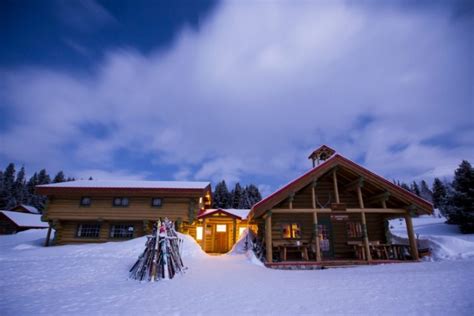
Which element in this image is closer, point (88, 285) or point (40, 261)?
point (88, 285)

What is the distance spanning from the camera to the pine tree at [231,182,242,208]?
54444 millimetres

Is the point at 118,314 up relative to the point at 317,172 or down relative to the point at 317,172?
down

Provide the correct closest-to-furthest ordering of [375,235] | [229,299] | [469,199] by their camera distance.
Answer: [229,299] → [375,235] → [469,199]

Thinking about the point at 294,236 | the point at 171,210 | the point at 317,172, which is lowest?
the point at 294,236

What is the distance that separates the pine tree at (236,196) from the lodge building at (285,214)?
2714 centimetres

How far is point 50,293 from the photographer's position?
6.84 m

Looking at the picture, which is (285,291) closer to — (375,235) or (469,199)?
(375,235)

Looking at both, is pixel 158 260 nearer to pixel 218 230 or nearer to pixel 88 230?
pixel 88 230

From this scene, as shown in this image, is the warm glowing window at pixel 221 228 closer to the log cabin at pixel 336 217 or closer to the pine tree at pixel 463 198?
the log cabin at pixel 336 217

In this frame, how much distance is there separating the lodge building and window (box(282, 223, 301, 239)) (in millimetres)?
62

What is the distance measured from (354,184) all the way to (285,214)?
4.44 metres

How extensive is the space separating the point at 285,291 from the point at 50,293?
6768mm

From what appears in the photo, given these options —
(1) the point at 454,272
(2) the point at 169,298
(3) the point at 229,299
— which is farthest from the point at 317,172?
(2) the point at 169,298

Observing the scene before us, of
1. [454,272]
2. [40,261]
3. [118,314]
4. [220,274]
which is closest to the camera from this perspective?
[118,314]
